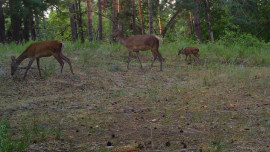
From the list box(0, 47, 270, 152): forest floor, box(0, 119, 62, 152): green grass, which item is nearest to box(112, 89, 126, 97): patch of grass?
box(0, 47, 270, 152): forest floor

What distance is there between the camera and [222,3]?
2550 centimetres

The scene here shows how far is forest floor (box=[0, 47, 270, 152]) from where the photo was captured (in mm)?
4859

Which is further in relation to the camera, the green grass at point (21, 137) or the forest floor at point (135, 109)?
the forest floor at point (135, 109)

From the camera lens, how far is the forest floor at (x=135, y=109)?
15.9 feet

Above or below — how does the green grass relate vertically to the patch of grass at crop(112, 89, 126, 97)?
above

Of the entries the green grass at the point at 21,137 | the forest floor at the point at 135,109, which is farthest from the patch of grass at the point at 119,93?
the green grass at the point at 21,137

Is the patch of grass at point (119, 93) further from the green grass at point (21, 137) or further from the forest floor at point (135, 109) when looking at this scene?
the green grass at point (21, 137)

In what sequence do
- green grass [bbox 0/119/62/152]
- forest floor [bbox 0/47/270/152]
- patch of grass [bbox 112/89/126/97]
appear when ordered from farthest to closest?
1. patch of grass [bbox 112/89/126/97]
2. forest floor [bbox 0/47/270/152]
3. green grass [bbox 0/119/62/152]

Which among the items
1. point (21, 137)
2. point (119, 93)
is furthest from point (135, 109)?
point (21, 137)

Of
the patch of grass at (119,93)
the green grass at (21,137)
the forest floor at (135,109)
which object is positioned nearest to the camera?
the green grass at (21,137)

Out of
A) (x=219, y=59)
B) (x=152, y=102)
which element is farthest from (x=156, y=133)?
(x=219, y=59)

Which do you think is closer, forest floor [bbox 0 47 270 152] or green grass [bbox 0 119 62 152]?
green grass [bbox 0 119 62 152]

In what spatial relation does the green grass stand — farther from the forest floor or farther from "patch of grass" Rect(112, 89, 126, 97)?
"patch of grass" Rect(112, 89, 126, 97)

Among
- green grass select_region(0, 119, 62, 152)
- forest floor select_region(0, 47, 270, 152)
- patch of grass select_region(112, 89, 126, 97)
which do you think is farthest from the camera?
patch of grass select_region(112, 89, 126, 97)
